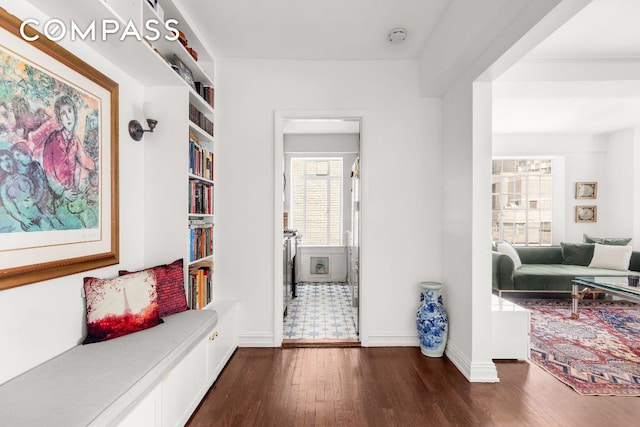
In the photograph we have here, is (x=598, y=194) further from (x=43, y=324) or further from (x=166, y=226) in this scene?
(x=43, y=324)

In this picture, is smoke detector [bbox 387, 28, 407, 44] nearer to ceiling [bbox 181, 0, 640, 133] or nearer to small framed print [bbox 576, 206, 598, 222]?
ceiling [bbox 181, 0, 640, 133]

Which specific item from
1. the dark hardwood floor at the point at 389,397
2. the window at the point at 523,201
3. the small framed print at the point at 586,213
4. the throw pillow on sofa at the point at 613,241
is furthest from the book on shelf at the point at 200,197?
the small framed print at the point at 586,213

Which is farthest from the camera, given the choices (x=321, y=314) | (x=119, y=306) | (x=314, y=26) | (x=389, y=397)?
(x=321, y=314)

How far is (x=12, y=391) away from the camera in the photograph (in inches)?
50.4

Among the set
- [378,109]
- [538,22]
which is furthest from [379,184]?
[538,22]

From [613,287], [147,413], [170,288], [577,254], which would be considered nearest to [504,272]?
[613,287]

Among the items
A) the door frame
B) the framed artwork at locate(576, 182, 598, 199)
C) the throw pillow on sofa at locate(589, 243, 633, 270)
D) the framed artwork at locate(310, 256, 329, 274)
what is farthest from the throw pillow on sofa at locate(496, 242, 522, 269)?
the door frame

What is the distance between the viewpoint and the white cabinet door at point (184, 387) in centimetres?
169

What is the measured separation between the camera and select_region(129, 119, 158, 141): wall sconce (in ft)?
7.52

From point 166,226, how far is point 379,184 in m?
1.91

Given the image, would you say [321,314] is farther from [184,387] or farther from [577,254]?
[577,254]

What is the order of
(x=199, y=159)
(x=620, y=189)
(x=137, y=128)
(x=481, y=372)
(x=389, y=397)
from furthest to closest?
(x=620, y=189)
(x=199, y=159)
(x=481, y=372)
(x=137, y=128)
(x=389, y=397)

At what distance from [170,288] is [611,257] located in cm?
612

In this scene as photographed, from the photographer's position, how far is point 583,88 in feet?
10.9
